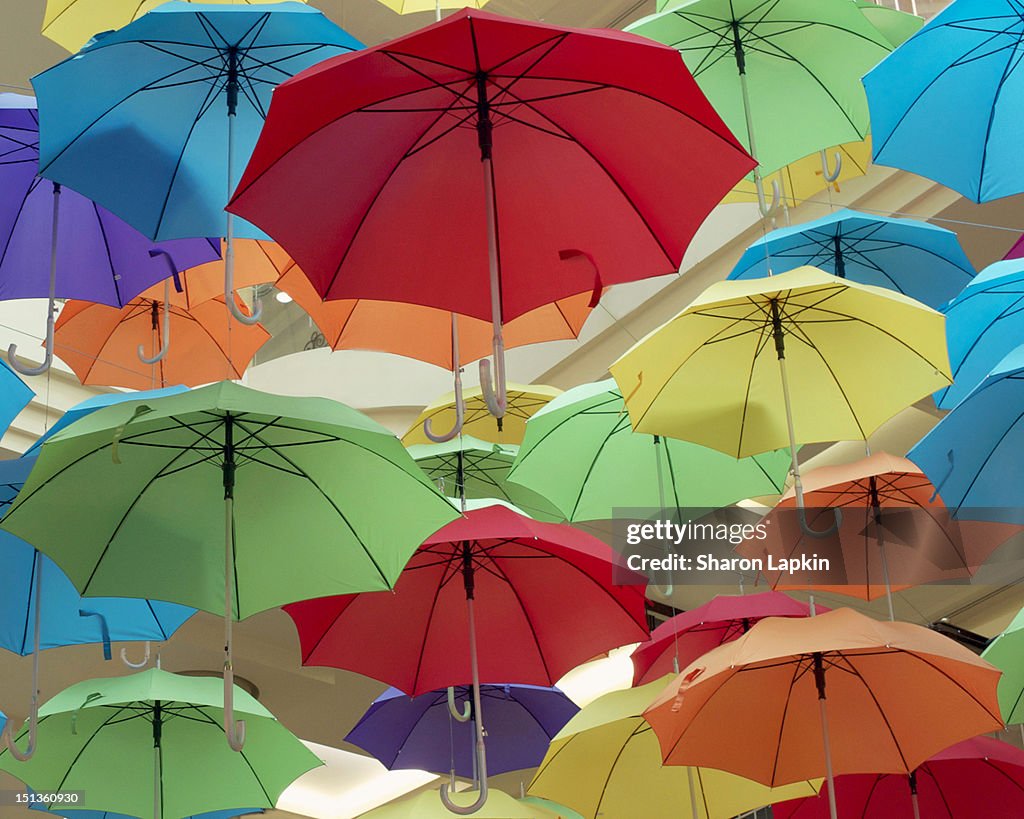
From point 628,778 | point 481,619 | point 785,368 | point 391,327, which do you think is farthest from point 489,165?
point 628,778

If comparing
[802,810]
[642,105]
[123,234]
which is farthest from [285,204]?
[802,810]

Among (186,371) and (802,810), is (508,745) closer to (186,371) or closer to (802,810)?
(802,810)

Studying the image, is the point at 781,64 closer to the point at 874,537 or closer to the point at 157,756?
the point at 874,537

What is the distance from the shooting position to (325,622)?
4746 millimetres

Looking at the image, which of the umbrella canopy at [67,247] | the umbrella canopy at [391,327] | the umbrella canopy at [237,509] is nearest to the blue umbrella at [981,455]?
the umbrella canopy at [391,327]

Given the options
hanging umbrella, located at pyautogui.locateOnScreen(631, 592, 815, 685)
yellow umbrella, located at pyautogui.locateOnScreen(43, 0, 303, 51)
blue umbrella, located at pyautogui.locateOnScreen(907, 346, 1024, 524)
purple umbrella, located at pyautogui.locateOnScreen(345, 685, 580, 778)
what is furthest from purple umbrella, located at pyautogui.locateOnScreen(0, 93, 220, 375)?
blue umbrella, located at pyautogui.locateOnScreen(907, 346, 1024, 524)

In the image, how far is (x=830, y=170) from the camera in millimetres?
5746

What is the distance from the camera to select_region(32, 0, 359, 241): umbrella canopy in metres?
3.98

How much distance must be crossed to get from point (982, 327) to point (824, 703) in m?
1.46

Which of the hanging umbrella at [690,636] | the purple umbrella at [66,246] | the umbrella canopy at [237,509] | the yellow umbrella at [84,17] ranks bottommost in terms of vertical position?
the hanging umbrella at [690,636]

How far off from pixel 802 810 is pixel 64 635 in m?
2.86

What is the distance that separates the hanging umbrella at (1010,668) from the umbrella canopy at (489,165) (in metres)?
1.84

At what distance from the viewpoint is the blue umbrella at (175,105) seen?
3980 millimetres

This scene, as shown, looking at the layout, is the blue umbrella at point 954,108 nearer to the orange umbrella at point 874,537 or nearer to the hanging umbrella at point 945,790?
the orange umbrella at point 874,537
